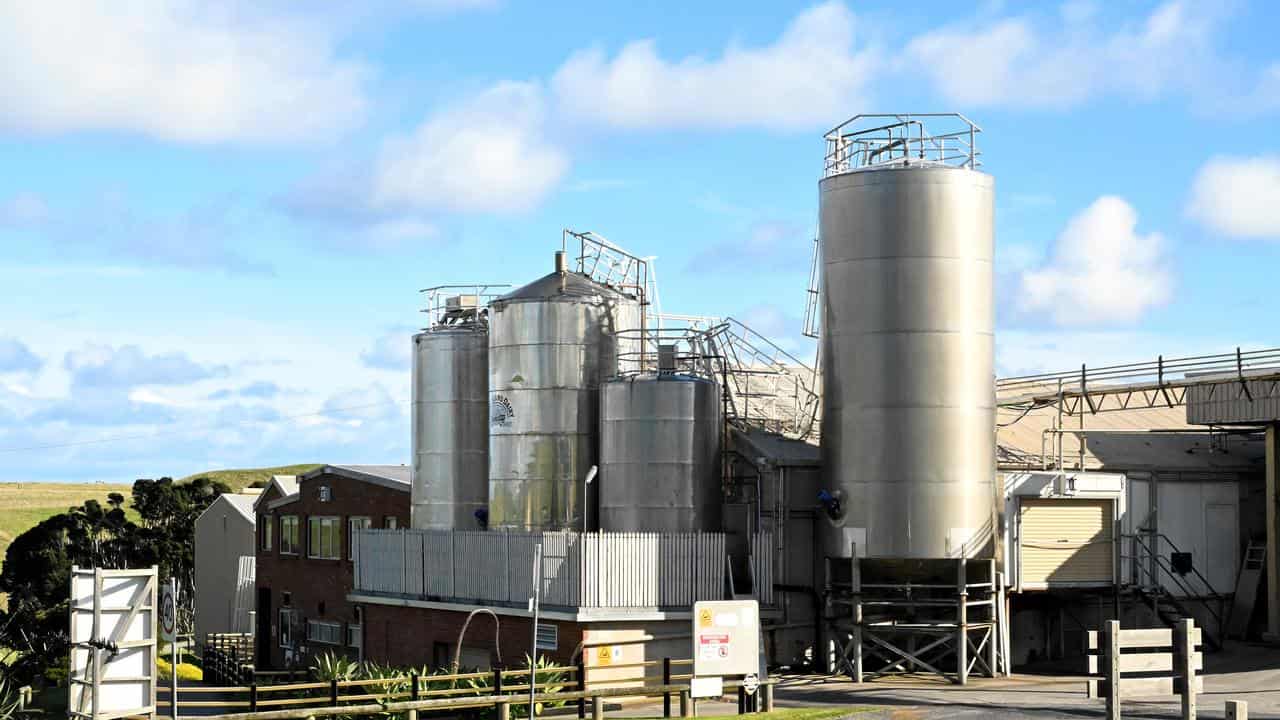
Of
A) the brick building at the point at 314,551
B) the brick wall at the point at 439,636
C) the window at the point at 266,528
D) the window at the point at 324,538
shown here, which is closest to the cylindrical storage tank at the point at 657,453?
the brick wall at the point at 439,636

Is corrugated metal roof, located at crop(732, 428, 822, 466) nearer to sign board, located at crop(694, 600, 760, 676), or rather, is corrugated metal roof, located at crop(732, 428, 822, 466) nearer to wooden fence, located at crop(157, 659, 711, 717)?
wooden fence, located at crop(157, 659, 711, 717)

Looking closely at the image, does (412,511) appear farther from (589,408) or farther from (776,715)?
(776,715)

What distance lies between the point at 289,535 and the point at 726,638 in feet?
102

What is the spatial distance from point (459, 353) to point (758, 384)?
8861 millimetres

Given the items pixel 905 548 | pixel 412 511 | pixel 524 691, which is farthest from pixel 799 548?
pixel 412 511

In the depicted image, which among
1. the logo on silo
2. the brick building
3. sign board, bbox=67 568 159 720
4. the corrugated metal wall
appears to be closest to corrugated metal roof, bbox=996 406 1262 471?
the corrugated metal wall

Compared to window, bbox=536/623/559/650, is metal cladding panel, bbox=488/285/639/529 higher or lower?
higher

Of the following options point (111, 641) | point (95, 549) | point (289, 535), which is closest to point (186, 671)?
point (289, 535)

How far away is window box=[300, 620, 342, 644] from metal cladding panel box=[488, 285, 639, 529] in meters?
14.0

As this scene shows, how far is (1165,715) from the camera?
93.5ft

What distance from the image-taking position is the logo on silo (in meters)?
40.5

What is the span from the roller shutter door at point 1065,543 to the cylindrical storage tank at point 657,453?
7.80m

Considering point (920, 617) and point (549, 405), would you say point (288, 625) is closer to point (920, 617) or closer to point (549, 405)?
point (549, 405)

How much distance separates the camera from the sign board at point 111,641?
2145cm
